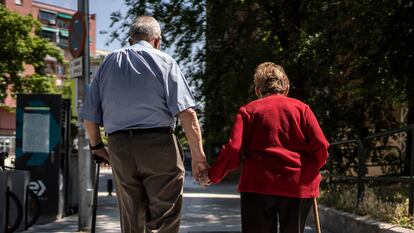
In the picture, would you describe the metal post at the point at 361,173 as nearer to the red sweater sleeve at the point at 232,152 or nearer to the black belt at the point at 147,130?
the red sweater sleeve at the point at 232,152

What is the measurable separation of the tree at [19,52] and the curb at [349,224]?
26.3 metres

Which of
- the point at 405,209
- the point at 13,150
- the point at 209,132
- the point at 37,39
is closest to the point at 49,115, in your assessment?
the point at 13,150

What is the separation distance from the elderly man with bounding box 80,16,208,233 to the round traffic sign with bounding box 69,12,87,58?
476cm

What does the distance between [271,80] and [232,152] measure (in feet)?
1.96

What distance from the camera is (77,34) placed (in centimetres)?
870

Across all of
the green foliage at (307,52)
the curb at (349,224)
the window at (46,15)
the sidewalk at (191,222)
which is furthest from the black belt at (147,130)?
the window at (46,15)

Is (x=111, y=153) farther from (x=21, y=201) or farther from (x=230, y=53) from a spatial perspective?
(x=230, y=53)

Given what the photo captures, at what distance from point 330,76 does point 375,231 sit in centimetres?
576

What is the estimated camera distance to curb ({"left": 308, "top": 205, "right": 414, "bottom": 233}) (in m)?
6.13

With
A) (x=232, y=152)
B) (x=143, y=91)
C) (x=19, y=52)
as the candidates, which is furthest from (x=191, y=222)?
(x=19, y=52)

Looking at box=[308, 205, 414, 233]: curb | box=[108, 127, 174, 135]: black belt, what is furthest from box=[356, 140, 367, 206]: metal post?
box=[108, 127, 174, 135]: black belt

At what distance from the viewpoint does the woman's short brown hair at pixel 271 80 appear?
Answer: 4125 mm

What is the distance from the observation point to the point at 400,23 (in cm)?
1123

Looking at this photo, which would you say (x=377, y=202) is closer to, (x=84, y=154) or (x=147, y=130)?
(x=84, y=154)
